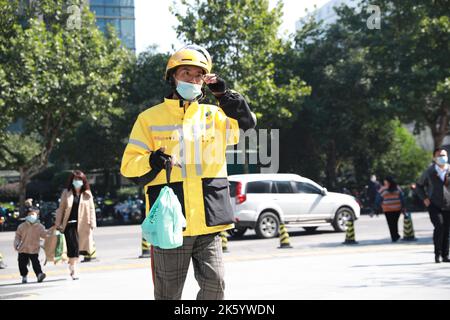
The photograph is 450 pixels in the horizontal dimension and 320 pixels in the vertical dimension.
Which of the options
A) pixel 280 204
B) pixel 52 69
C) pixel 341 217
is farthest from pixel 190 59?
pixel 52 69

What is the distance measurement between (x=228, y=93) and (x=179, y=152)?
535mm

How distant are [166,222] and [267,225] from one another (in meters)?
15.0

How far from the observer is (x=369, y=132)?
4116 centimetres

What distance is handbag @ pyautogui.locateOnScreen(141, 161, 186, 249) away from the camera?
462cm

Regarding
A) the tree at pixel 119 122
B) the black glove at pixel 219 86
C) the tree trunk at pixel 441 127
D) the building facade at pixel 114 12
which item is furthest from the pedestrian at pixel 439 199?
the building facade at pixel 114 12

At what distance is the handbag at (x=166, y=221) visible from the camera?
4617mm

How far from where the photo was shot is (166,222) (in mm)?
4613

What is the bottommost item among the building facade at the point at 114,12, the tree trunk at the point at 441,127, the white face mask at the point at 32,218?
the white face mask at the point at 32,218

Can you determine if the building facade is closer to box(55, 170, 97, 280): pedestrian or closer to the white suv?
the white suv

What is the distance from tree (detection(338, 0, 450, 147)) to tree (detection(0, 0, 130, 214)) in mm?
11734

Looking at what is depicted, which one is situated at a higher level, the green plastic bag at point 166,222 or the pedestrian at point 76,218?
the green plastic bag at point 166,222

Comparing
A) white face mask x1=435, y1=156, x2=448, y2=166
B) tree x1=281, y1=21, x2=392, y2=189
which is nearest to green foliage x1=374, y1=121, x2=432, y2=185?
tree x1=281, y1=21, x2=392, y2=189

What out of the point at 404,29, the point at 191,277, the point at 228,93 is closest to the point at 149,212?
the point at 228,93

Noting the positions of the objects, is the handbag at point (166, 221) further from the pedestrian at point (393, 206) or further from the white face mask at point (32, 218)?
the pedestrian at point (393, 206)
